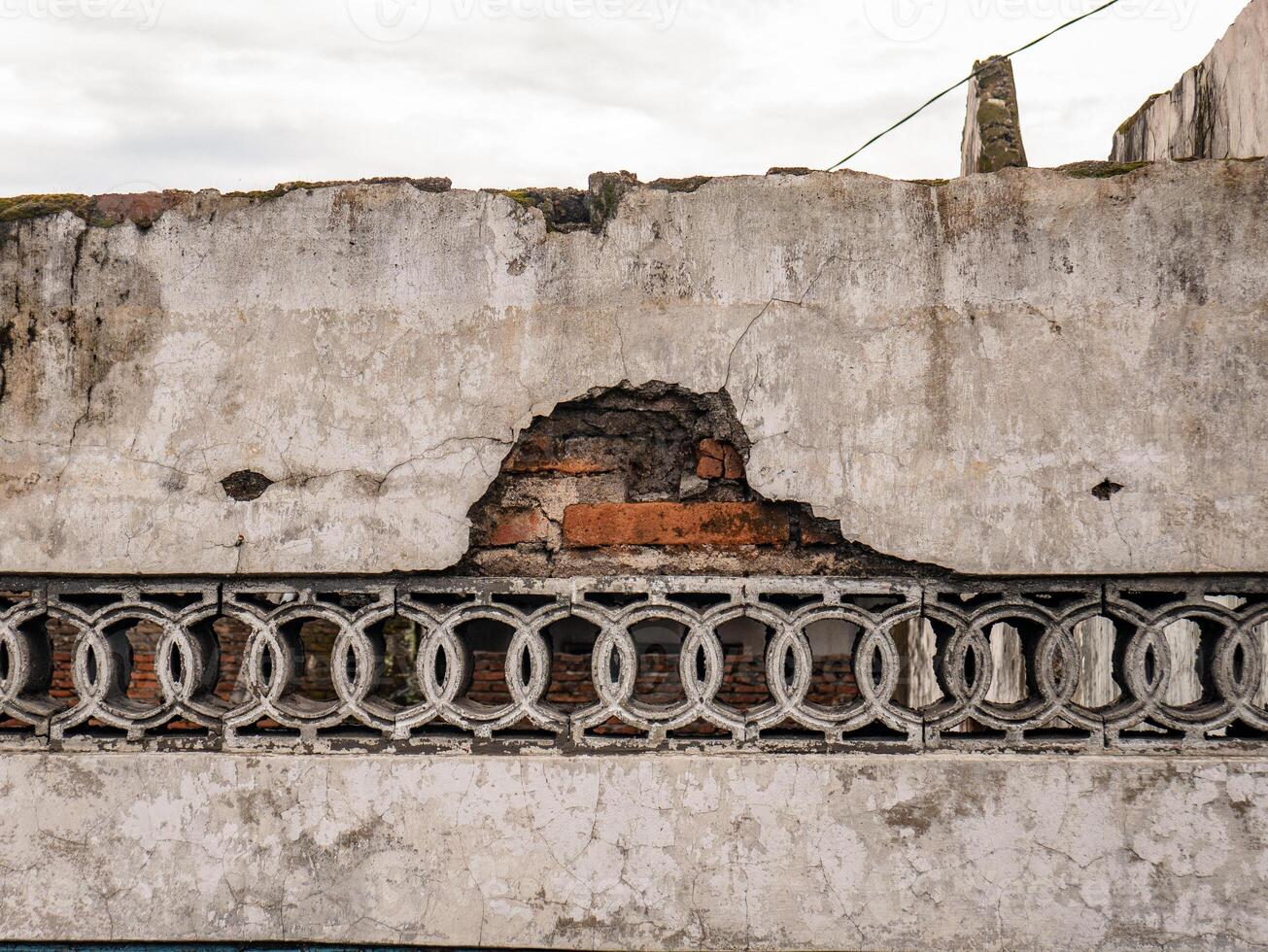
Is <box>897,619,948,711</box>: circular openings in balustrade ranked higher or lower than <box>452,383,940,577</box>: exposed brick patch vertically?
lower

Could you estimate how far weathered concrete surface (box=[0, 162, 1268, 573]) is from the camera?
1.99m

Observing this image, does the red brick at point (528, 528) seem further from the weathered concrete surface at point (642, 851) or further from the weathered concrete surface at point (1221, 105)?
the weathered concrete surface at point (1221, 105)

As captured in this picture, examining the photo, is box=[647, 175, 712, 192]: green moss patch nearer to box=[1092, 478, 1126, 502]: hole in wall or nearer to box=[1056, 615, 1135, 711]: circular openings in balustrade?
box=[1092, 478, 1126, 502]: hole in wall

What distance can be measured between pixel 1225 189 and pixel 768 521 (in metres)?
1.21

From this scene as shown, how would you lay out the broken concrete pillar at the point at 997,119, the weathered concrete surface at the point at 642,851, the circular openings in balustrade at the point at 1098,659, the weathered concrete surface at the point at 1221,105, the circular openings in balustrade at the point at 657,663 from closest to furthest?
the weathered concrete surface at the point at 642,851
the weathered concrete surface at the point at 1221,105
the broken concrete pillar at the point at 997,119
the circular openings in balustrade at the point at 1098,659
the circular openings in balustrade at the point at 657,663

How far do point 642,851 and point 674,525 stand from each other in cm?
72

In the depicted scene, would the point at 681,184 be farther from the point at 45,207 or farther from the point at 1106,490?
the point at 45,207

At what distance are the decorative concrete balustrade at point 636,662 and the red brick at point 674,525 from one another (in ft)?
0.31

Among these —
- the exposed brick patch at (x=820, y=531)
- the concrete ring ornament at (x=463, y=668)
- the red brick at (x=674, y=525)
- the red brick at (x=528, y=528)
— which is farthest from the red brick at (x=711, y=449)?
the concrete ring ornament at (x=463, y=668)

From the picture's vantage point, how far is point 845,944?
1.97 meters

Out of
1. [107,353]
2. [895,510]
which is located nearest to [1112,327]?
[895,510]

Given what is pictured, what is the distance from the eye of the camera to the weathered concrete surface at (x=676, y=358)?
6.52ft

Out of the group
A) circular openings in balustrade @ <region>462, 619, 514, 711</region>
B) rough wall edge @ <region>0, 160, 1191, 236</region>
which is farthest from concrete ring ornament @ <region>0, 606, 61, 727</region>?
circular openings in balustrade @ <region>462, 619, 514, 711</region>

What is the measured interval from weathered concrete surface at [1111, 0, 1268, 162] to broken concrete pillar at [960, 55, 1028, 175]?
1.40 ft
